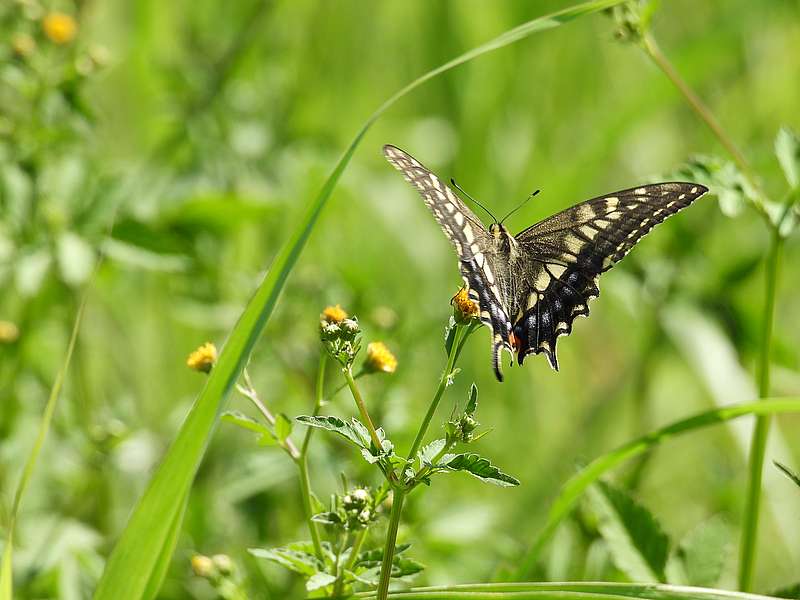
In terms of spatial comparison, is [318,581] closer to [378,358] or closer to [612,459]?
[378,358]

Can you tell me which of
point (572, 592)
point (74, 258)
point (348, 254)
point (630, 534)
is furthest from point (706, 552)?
point (348, 254)

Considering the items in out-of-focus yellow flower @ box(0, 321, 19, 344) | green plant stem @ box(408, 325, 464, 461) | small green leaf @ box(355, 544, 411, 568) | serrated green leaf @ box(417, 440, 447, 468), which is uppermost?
out-of-focus yellow flower @ box(0, 321, 19, 344)

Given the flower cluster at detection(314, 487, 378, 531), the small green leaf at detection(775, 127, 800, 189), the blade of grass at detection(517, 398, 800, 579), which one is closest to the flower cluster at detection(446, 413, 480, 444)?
the flower cluster at detection(314, 487, 378, 531)

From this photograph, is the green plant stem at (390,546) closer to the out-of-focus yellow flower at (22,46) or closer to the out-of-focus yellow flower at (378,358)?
the out-of-focus yellow flower at (378,358)

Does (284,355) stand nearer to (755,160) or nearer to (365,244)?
(365,244)

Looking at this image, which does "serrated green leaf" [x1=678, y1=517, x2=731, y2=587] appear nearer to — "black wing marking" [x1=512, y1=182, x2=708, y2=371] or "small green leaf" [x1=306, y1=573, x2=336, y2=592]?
"black wing marking" [x1=512, y1=182, x2=708, y2=371]

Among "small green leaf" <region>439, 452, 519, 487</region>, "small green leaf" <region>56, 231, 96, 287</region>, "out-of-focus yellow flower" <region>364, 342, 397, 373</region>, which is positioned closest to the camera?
"small green leaf" <region>439, 452, 519, 487</region>

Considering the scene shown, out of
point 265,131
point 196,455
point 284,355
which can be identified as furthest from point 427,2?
point 196,455
